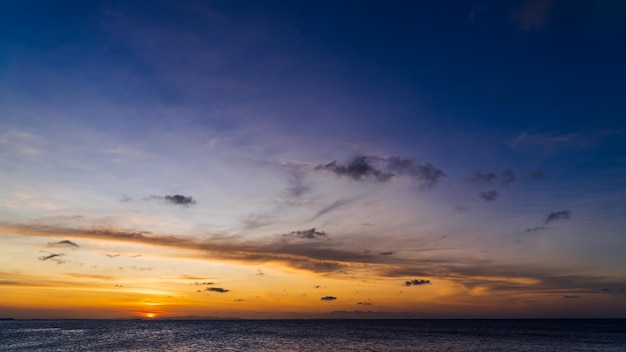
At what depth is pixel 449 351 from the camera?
94.9m

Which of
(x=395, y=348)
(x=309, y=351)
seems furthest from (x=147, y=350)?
(x=395, y=348)

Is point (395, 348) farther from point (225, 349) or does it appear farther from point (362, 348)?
point (225, 349)

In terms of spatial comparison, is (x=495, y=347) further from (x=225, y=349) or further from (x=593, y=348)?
(x=225, y=349)

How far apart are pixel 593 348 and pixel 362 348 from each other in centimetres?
5493

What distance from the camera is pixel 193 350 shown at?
96062 mm

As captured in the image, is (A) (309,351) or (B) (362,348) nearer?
(A) (309,351)

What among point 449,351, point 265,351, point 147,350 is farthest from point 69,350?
point 449,351

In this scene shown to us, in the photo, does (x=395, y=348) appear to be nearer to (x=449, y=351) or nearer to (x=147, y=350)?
(x=449, y=351)

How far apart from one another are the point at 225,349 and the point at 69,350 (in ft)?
110

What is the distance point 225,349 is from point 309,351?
20.0 meters

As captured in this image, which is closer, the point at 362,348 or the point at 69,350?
the point at 69,350

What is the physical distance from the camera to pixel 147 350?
93.8 m

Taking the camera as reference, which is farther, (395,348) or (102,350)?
(395,348)

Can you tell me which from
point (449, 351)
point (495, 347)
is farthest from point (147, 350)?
point (495, 347)
